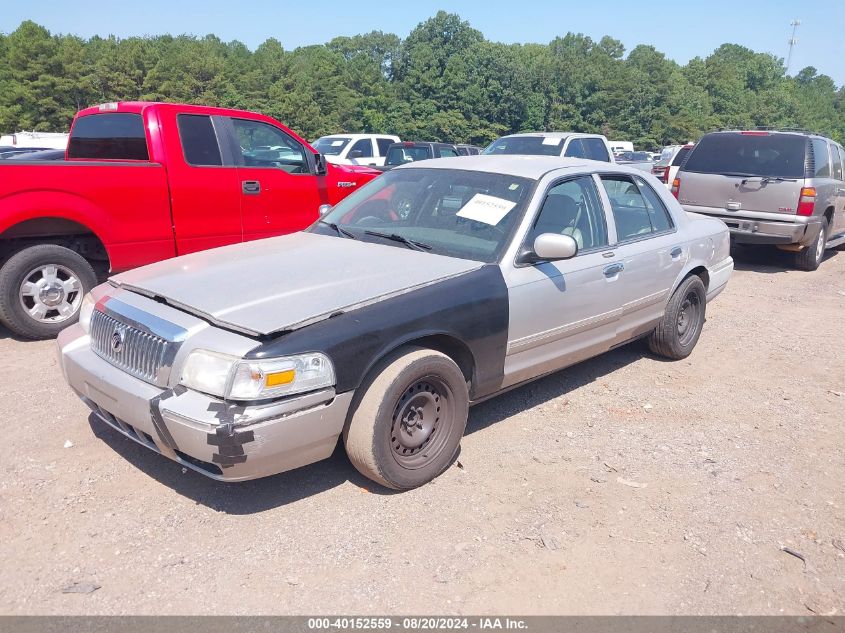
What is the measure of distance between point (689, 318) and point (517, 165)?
2.29 meters

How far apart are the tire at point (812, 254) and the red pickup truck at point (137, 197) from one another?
7179 millimetres

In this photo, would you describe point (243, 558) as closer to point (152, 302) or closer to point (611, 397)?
point (152, 302)

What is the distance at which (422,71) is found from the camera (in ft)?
225

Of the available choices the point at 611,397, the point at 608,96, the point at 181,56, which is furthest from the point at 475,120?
the point at 611,397

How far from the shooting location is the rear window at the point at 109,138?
22.0ft

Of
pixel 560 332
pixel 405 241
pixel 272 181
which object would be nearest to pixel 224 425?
pixel 405 241

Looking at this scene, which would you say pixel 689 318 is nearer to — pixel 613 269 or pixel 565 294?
pixel 613 269

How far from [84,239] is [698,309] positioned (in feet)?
18.1

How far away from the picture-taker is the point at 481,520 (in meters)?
3.43

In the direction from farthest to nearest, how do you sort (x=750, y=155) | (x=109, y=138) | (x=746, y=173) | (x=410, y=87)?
(x=410, y=87), (x=750, y=155), (x=746, y=173), (x=109, y=138)

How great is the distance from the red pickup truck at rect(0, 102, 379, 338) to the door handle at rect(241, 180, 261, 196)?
0.03 ft

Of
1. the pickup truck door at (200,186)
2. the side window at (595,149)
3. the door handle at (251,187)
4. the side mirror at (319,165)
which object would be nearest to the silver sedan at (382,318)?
the pickup truck door at (200,186)

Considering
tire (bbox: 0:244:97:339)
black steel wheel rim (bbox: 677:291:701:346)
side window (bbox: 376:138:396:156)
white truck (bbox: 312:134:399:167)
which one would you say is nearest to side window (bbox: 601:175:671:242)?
black steel wheel rim (bbox: 677:291:701:346)

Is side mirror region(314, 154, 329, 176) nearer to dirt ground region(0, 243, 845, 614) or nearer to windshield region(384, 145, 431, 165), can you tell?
dirt ground region(0, 243, 845, 614)
